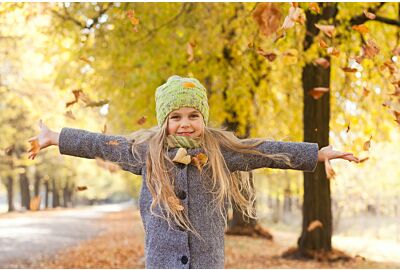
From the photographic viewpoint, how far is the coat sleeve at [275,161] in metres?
3.48

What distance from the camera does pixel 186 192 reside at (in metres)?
3.47

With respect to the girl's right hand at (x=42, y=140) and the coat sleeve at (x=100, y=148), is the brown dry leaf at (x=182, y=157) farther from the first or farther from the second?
the girl's right hand at (x=42, y=140)

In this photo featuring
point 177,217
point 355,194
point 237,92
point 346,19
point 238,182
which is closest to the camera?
point 177,217

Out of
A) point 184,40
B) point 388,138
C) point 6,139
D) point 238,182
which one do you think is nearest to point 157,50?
point 184,40

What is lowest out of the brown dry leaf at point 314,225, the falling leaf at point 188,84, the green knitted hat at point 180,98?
the brown dry leaf at point 314,225

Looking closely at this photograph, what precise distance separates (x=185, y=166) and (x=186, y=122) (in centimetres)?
30

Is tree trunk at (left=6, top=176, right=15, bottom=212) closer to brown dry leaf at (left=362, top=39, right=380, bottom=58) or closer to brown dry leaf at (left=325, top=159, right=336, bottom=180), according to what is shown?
brown dry leaf at (left=362, top=39, right=380, bottom=58)

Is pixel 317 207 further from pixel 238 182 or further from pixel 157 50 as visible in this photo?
pixel 238 182

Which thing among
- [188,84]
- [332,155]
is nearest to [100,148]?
[188,84]

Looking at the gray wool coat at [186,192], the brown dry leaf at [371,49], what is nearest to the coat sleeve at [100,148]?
the gray wool coat at [186,192]

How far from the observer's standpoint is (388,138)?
1261cm

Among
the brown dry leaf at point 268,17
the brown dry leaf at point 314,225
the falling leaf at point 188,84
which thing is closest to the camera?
the brown dry leaf at point 268,17

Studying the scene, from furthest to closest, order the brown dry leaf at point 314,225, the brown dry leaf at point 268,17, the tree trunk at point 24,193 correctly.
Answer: the tree trunk at point 24,193
the brown dry leaf at point 314,225
the brown dry leaf at point 268,17

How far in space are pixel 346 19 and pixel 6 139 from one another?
57.1ft
